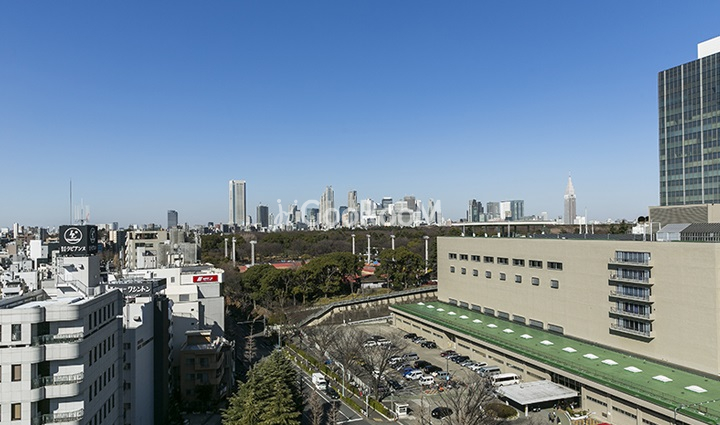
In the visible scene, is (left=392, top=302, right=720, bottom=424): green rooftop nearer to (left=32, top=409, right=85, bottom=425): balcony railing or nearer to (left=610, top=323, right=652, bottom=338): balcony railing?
(left=610, top=323, right=652, bottom=338): balcony railing

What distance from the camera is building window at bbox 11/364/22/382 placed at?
13711mm

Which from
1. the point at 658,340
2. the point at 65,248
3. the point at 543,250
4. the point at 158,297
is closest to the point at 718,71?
the point at 543,250

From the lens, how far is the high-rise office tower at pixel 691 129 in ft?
132

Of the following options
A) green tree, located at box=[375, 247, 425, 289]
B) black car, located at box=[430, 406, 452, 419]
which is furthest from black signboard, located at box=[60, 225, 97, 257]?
green tree, located at box=[375, 247, 425, 289]

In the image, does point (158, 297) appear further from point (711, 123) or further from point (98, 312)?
point (711, 123)

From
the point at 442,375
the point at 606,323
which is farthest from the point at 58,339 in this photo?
the point at 606,323

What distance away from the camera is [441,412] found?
70.8 ft

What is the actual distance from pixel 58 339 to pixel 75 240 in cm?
822

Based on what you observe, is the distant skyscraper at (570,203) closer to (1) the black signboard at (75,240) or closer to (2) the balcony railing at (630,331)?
(2) the balcony railing at (630,331)

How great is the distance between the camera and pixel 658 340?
22.0m

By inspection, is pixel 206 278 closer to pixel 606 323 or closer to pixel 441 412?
pixel 441 412

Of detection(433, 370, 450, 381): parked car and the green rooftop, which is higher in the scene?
the green rooftop

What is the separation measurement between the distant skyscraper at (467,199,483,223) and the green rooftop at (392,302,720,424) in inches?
3659

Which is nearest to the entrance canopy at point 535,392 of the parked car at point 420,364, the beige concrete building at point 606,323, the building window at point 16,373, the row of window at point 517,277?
the beige concrete building at point 606,323
